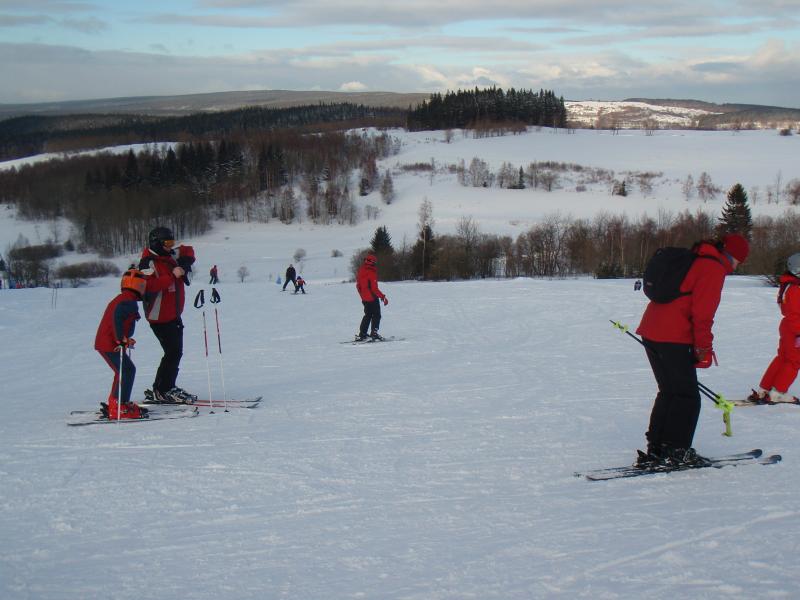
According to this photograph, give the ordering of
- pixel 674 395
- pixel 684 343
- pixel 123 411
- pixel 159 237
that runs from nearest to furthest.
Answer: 1. pixel 684 343
2. pixel 674 395
3. pixel 123 411
4. pixel 159 237

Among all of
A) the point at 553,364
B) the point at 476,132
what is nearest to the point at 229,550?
→ the point at 553,364

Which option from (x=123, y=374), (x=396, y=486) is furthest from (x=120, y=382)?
(x=396, y=486)

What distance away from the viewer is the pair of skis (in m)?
7.05

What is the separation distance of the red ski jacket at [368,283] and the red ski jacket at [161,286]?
5677mm

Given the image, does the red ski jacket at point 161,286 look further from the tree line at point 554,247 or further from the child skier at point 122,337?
the tree line at point 554,247

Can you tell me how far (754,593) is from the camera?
328 cm

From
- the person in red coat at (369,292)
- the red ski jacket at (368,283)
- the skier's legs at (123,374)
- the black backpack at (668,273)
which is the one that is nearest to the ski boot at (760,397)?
the black backpack at (668,273)

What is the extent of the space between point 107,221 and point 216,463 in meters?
84.7

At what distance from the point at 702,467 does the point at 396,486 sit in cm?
234

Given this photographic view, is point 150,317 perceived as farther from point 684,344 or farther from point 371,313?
point 371,313

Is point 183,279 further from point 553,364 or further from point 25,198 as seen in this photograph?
point 25,198

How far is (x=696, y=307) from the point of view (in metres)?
4.63

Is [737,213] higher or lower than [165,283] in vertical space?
higher

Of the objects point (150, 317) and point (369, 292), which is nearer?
point (150, 317)
